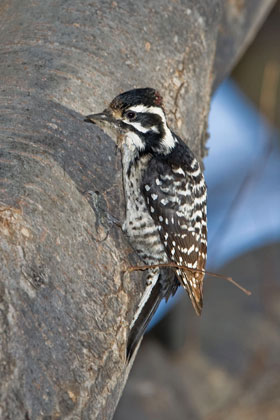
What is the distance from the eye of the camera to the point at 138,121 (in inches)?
148

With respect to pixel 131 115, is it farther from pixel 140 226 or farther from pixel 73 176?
pixel 73 176

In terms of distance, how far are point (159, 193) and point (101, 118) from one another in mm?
577

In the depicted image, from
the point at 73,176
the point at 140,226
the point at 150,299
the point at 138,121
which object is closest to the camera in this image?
Result: the point at 73,176

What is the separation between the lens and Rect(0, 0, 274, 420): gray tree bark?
2291 mm

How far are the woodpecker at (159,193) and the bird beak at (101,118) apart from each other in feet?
0.15

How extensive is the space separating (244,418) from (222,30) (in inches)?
118

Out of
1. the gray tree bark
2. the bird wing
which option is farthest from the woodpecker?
the gray tree bark

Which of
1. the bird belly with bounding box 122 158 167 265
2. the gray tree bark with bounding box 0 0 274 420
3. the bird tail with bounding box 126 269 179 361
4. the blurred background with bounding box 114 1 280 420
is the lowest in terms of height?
the blurred background with bounding box 114 1 280 420

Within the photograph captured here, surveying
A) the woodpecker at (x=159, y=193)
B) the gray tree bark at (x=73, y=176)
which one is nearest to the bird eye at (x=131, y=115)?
the woodpecker at (x=159, y=193)

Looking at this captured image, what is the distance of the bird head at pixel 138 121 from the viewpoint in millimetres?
3422

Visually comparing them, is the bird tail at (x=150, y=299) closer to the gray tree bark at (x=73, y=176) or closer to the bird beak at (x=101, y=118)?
the gray tree bark at (x=73, y=176)

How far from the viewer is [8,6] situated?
3957 mm

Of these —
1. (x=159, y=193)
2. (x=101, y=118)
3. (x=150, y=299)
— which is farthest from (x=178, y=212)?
(x=101, y=118)

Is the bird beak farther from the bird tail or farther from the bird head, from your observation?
the bird tail
